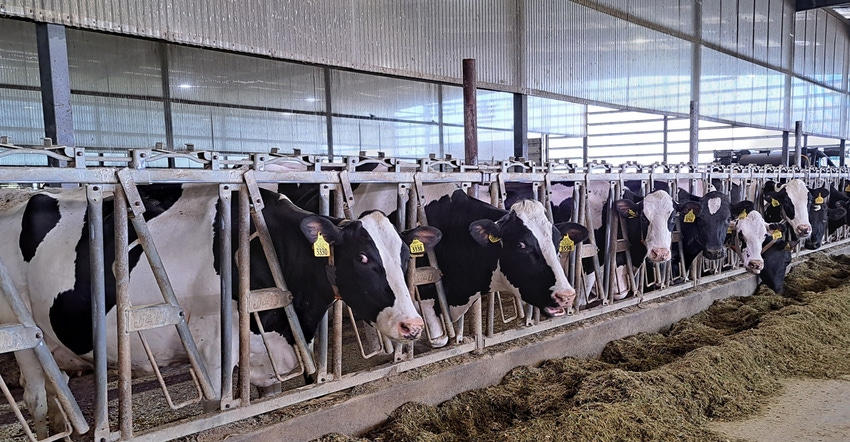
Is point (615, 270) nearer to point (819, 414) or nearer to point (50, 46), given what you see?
point (819, 414)

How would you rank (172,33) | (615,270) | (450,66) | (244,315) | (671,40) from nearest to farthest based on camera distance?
(244,315), (172,33), (615,270), (450,66), (671,40)

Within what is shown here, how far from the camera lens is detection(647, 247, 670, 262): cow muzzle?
6234 mm

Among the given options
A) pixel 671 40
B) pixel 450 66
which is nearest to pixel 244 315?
pixel 450 66

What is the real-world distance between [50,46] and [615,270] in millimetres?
5940

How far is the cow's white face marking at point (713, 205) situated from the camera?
24.0 feet

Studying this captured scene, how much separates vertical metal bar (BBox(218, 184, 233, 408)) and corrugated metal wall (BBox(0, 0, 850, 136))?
329 cm

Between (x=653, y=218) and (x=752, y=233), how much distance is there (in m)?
2.18

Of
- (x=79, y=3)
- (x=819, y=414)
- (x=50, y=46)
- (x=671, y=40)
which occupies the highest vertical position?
(x=671, y=40)

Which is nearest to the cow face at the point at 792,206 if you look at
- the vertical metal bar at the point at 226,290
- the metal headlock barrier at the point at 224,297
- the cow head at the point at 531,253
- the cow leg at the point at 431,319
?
the metal headlock barrier at the point at 224,297

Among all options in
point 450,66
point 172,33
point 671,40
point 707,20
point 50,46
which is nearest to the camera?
point 50,46

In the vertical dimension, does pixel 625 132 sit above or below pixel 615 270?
above

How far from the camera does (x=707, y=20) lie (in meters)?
16.4

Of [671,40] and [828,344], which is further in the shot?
[671,40]

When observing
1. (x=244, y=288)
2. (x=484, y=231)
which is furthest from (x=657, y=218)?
(x=244, y=288)
